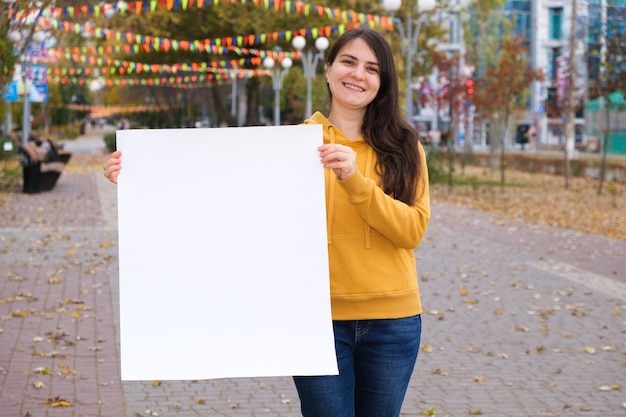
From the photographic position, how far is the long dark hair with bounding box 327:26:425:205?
3238 millimetres

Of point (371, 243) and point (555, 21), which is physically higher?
point (555, 21)

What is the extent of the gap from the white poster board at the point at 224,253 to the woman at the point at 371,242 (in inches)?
4.3

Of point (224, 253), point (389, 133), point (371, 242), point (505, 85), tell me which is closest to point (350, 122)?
point (389, 133)

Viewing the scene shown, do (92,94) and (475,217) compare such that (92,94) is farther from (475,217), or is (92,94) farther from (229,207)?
(229,207)

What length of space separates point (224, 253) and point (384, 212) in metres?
0.51

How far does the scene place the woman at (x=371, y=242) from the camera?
3.20m

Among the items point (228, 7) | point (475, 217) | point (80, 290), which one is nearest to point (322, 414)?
point (80, 290)

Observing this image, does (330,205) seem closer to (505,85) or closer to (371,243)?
(371,243)

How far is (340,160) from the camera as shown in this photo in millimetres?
3023

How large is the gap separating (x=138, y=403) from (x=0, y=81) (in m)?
7.23

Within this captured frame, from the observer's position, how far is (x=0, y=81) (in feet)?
40.2

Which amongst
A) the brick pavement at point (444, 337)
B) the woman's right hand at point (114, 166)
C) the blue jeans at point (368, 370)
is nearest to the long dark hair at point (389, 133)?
the blue jeans at point (368, 370)

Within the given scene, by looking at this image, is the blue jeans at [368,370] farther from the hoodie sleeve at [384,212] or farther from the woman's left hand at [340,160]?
the woman's left hand at [340,160]

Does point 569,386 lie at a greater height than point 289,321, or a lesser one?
lesser
